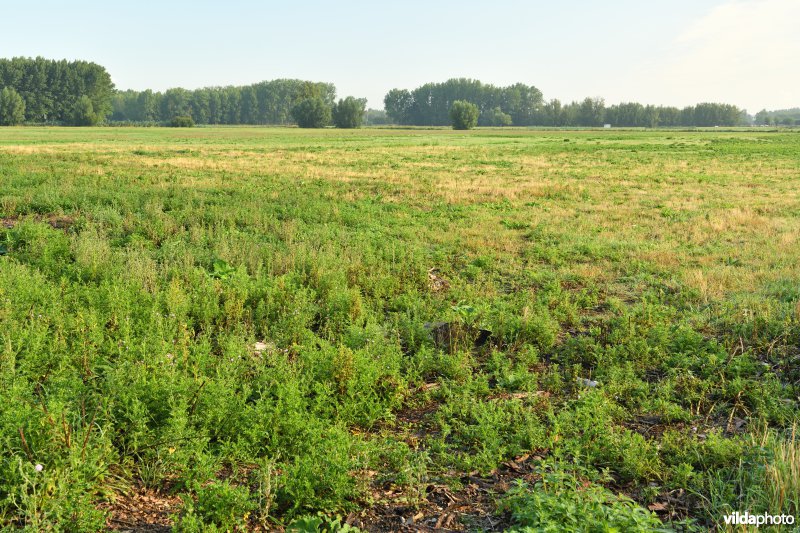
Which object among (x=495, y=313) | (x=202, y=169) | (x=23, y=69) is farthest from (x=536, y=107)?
(x=495, y=313)

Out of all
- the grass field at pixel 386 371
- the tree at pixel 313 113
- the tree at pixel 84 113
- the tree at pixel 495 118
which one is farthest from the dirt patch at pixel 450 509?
the tree at pixel 495 118

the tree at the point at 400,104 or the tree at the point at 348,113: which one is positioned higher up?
the tree at the point at 400,104

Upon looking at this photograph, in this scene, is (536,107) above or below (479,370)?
above

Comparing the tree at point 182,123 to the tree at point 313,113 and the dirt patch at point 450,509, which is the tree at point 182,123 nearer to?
the tree at point 313,113

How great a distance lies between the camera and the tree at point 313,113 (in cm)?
13462

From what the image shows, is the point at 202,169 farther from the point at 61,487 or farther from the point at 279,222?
the point at 61,487

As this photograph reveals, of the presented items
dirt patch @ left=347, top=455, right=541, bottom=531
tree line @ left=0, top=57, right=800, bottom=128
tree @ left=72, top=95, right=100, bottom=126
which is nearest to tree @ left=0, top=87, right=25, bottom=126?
tree line @ left=0, top=57, right=800, bottom=128

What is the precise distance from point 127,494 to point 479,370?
14.5 feet

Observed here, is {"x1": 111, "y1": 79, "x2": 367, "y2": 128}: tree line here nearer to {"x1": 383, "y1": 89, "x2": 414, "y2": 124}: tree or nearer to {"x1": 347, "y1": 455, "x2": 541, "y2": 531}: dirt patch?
{"x1": 383, "y1": 89, "x2": 414, "y2": 124}: tree

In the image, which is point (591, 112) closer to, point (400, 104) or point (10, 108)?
point (400, 104)

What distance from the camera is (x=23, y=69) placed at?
128 metres

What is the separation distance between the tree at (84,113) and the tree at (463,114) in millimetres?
77520

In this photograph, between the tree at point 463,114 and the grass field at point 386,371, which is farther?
the tree at point 463,114

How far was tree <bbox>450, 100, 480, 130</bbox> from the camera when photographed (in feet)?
434
